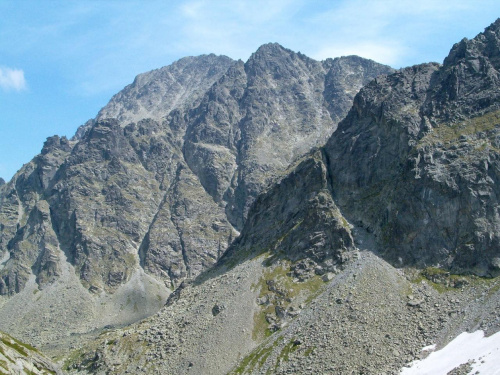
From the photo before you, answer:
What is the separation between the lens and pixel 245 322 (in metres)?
106

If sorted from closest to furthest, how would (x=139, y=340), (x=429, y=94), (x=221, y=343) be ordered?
1. (x=221, y=343)
2. (x=139, y=340)
3. (x=429, y=94)

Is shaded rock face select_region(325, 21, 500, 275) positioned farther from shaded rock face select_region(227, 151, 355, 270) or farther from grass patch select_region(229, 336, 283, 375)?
grass patch select_region(229, 336, 283, 375)

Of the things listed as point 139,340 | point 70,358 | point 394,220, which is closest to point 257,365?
point 139,340

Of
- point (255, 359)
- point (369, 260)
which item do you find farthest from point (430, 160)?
point (255, 359)

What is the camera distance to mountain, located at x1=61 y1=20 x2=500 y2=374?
8606 cm

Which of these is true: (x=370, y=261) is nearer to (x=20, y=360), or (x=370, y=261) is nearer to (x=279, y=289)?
(x=279, y=289)

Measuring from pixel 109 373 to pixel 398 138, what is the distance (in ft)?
314

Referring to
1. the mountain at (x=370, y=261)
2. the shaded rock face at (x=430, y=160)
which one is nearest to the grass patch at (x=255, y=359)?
the mountain at (x=370, y=261)

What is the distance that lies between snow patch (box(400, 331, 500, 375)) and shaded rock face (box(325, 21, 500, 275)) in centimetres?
2504

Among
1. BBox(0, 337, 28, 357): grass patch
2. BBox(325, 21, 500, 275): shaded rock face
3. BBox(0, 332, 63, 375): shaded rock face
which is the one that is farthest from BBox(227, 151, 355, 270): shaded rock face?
BBox(0, 337, 28, 357): grass patch

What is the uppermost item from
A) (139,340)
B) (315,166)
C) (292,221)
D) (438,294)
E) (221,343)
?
(315,166)

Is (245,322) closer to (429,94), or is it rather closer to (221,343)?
(221,343)

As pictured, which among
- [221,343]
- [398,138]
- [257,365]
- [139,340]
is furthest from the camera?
[398,138]

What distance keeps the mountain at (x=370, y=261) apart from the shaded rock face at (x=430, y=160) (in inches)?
13.6
